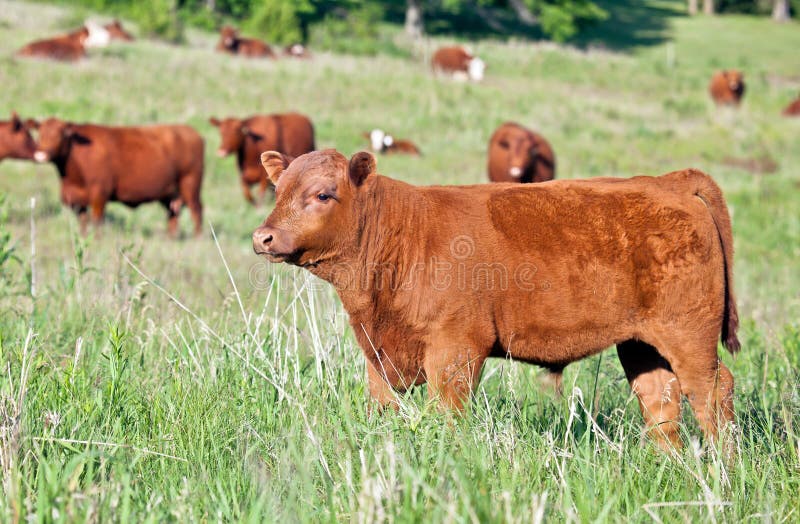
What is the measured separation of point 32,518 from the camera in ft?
8.76

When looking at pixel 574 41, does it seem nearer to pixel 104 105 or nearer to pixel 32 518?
pixel 104 105

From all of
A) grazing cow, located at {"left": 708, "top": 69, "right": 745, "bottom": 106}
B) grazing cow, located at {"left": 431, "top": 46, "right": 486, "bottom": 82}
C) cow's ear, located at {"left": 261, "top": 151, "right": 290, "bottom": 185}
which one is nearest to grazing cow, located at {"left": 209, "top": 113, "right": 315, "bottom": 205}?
cow's ear, located at {"left": 261, "top": 151, "right": 290, "bottom": 185}

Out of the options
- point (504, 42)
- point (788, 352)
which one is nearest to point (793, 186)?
point (788, 352)

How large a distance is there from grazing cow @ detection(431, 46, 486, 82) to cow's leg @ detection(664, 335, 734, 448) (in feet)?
103

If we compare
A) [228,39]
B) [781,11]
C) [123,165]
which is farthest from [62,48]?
[781,11]

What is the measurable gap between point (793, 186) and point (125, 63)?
60.9 ft

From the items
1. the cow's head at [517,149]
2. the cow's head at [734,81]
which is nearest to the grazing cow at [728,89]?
the cow's head at [734,81]

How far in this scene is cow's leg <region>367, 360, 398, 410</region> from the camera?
415cm

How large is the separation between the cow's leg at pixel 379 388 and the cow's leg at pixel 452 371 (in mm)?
207

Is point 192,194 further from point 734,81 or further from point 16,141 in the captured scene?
point 734,81

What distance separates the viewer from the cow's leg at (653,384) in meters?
4.81

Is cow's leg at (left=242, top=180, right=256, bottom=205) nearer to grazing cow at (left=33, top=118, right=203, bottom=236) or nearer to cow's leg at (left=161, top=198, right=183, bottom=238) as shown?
grazing cow at (left=33, top=118, right=203, bottom=236)

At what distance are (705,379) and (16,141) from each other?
13.0 m

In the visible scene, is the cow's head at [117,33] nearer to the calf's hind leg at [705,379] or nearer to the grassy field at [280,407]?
the grassy field at [280,407]
